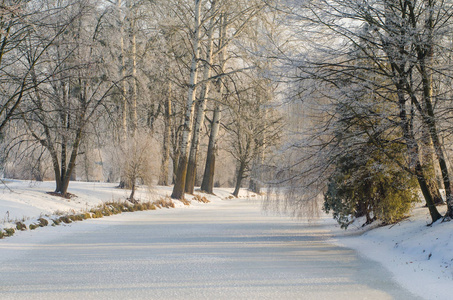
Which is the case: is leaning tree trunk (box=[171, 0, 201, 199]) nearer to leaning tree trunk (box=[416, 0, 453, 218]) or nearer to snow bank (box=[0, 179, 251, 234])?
snow bank (box=[0, 179, 251, 234])

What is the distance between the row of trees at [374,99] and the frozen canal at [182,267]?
5.65 feet

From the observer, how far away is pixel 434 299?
551cm

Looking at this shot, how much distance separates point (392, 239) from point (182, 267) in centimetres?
457

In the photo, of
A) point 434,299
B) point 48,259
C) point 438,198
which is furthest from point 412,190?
point 48,259

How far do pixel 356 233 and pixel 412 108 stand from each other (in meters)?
4.18

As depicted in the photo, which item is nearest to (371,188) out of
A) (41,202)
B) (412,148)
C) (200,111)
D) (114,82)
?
(412,148)

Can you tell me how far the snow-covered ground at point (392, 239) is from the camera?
640 cm

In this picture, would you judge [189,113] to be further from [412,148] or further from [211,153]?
[412,148]

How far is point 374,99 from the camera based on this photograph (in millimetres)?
9531

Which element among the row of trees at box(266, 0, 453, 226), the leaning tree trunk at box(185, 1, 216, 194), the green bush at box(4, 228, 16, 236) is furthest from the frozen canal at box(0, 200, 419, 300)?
the leaning tree trunk at box(185, 1, 216, 194)

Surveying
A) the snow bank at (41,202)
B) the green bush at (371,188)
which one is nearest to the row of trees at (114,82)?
the snow bank at (41,202)

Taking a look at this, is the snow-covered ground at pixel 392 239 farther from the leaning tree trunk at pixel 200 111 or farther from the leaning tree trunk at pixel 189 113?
the leaning tree trunk at pixel 200 111

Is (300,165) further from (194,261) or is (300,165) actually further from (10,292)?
(10,292)

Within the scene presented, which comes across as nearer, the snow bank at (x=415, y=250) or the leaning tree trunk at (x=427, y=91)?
the snow bank at (x=415, y=250)
